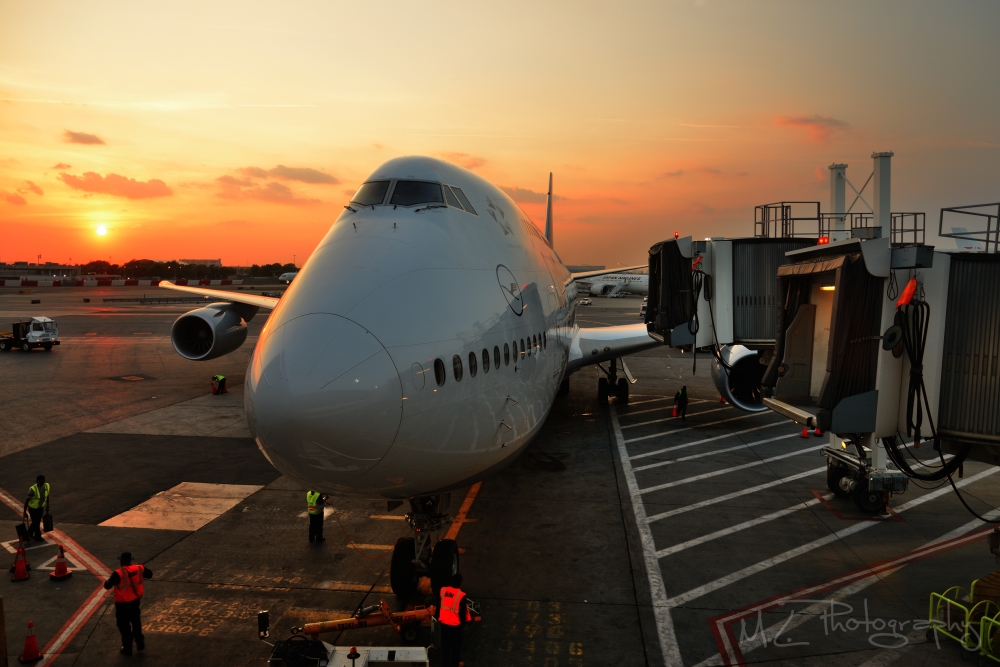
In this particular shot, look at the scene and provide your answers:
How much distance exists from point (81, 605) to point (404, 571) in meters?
5.22

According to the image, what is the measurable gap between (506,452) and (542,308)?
4.07 metres

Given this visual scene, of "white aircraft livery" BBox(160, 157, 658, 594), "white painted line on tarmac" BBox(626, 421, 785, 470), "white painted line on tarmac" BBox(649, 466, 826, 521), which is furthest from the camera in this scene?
"white painted line on tarmac" BBox(626, 421, 785, 470)

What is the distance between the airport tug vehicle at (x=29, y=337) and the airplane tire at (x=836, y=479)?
155ft

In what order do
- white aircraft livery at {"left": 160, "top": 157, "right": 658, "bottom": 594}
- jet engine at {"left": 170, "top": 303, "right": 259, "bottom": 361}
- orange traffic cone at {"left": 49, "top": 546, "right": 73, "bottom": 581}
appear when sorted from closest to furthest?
white aircraft livery at {"left": 160, "top": 157, "right": 658, "bottom": 594} < orange traffic cone at {"left": 49, "top": 546, "right": 73, "bottom": 581} < jet engine at {"left": 170, "top": 303, "right": 259, "bottom": 361}

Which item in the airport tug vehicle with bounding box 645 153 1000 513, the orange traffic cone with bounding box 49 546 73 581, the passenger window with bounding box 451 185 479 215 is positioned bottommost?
the orange traffic cone with bounding box 49 546 73 581

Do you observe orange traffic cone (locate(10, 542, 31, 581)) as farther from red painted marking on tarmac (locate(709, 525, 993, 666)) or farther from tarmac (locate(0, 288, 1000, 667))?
red painted marking on tarmac (locate(709, 525, 993, 666))

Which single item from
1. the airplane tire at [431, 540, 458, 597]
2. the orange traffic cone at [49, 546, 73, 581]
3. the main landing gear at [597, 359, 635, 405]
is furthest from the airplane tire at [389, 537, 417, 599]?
the main landing gear at [597, 359, 635, 405]

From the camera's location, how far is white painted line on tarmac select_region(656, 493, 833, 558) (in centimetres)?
1259

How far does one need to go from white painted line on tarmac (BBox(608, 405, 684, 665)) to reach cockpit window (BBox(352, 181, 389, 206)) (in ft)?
25.4

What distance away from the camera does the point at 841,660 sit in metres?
8.91

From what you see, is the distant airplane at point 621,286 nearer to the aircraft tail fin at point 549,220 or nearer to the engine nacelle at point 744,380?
the aircraft tail fin at point 549,220

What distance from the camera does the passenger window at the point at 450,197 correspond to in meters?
11.4

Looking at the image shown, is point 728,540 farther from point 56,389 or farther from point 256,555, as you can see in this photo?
point 56,389

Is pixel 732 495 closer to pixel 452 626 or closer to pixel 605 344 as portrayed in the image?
pixel 605 344
